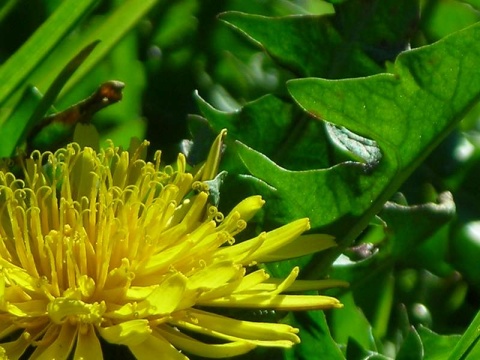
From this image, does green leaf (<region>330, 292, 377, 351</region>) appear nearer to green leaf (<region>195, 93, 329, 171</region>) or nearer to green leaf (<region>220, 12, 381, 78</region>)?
green leaf (<region>195, 93, 329, 171</region>)

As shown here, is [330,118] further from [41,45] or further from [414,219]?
[41,45]

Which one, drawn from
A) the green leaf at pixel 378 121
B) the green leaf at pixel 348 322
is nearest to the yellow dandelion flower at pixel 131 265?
the green leaf at pixel 378 121

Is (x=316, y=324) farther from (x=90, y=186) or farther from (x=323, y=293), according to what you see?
(x=90, y=186)

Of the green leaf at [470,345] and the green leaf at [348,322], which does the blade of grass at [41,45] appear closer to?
the green leaf at [348,322]

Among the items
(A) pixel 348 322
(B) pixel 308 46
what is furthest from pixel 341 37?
(A) pixel 348 322

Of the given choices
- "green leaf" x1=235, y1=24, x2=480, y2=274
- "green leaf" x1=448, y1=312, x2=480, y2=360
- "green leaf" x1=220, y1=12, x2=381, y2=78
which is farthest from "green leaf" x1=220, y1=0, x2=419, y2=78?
"green leaf" x1=448, y1=312, x2=480, y2=360

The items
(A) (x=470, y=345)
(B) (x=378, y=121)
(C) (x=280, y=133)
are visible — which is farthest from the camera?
(C) (x=280, y=133)

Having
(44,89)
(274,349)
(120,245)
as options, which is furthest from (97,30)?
(274,349)
